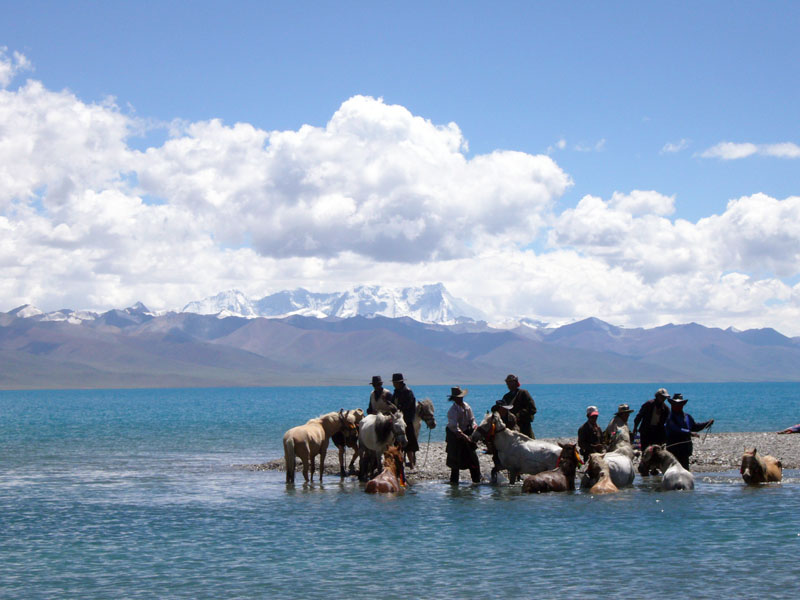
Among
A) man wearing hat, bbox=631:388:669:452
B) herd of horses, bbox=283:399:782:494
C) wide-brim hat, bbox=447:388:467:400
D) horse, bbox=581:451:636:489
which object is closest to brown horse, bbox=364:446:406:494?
herd of horses, bbox=283:399:782:494

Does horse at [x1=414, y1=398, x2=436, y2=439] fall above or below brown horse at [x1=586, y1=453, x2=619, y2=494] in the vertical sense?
above

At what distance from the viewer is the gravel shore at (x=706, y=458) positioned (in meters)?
22.5

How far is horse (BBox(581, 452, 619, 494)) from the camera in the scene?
17516 millimetres

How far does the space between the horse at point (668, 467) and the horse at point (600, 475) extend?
1.00 metres

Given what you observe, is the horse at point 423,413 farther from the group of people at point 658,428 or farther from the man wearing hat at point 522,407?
the group of people at point 658,428

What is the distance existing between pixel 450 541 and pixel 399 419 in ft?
17.2

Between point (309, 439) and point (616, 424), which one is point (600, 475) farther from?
point (309, 439)

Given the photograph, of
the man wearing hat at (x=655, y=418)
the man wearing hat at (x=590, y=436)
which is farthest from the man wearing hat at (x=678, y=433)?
the man wearing hat at (x=590, y=436)

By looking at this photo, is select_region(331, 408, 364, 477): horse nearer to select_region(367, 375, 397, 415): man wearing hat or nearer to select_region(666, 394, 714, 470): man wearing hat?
select_region(367, 375, 397, 415): man wearing hat

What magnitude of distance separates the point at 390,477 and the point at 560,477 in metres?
3.24

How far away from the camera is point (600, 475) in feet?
58.4

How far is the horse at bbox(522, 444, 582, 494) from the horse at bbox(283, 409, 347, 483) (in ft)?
15.3

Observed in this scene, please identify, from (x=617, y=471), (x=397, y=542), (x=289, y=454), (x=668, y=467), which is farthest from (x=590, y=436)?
(x=397, y=542)

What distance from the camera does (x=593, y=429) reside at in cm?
1914
